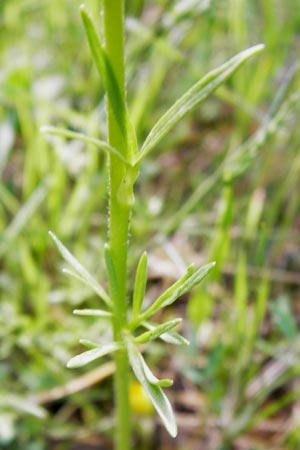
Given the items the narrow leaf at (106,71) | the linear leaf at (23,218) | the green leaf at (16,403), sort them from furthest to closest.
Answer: the linear leaf at (23,218) → the green leaf at (16,403) → the narrow leaf at (106,71)

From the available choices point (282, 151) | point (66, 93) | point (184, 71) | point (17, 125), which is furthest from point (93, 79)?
point (282, 151)

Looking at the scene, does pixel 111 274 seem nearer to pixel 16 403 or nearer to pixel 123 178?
pixel 123 178

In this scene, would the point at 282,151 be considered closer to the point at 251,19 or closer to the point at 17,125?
the point at 251,19

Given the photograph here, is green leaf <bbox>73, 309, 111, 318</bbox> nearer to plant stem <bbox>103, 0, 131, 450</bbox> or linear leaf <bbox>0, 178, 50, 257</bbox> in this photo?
plant stem <bbox>103, 0, 131, 450</bbox>

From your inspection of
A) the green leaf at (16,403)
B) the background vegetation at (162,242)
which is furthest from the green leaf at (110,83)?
the green leaf at (16,403)

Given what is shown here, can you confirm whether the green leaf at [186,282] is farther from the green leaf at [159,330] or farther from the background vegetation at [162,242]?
the background vegetation at [162,242]

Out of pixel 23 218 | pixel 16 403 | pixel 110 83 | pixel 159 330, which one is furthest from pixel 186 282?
pixel 23 218

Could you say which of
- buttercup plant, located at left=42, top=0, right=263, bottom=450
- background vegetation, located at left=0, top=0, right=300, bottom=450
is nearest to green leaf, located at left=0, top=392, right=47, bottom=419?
background vegetation, located at left=0, top=0, right=300, bottom=450

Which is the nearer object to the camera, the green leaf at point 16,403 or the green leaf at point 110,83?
the green leaf at point 110,83

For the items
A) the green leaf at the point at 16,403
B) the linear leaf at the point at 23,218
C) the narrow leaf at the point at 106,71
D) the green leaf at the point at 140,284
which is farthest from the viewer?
the linear leaf at the point at 23,218
